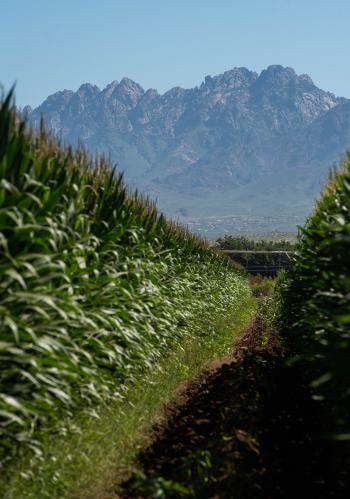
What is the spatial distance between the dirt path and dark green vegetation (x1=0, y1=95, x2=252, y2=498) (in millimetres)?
561

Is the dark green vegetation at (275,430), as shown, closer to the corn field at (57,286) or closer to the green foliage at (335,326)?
the green foliage at (335,326)

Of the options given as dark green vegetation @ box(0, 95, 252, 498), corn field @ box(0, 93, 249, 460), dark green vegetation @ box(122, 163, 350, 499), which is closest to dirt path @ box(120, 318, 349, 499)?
dark green vegetation @ box(122, 163, 350, 499)

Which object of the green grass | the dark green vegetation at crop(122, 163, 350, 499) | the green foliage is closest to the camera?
the green foliage

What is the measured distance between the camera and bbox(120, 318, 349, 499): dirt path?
4.43 meters

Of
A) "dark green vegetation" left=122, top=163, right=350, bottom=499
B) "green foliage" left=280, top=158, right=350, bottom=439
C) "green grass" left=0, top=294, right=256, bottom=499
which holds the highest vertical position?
"green foliage" left=280, top=158, right=350, bottom=439

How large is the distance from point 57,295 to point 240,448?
165cm

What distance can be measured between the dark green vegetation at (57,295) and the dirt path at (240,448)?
0.56 meters

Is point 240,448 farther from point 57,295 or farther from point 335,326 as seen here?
point 57,295

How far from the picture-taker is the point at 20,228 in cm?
438

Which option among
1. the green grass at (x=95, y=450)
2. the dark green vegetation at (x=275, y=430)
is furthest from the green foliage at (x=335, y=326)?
the green grass at (x=95, y=450)

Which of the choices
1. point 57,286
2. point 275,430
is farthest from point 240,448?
point 57,286

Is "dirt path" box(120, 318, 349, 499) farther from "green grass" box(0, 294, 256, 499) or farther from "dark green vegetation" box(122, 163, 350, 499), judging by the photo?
"green grass" box(0, 294, 256, 499)

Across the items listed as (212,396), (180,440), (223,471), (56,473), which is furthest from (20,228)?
(212,396)

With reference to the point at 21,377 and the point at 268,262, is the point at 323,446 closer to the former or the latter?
the point at 21,377
